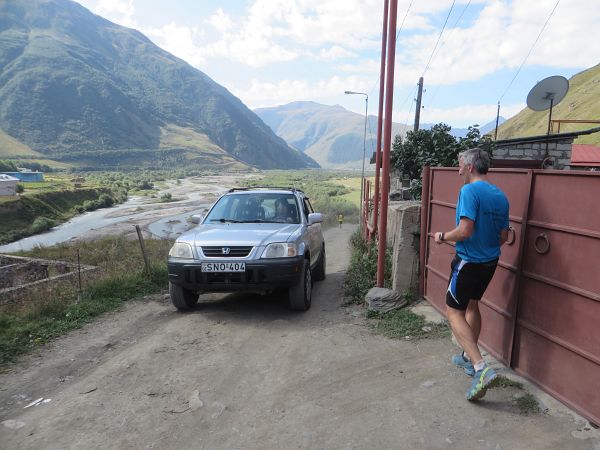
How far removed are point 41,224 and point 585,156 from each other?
173 ft

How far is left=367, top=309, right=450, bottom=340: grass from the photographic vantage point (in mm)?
4824

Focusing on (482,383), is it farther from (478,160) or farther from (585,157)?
(585,157)

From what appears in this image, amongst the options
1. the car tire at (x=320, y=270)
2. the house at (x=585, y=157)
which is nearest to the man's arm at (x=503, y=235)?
the car tire at (x=320, y=270)

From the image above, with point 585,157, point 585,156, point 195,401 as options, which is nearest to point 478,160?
point 195,401

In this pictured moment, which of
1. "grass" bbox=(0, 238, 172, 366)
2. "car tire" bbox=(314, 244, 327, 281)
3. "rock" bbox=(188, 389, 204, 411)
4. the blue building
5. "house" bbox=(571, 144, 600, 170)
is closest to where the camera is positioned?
"rock" bbox=(188, 389, 204, 411)

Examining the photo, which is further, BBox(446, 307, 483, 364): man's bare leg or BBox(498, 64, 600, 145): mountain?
BBox(498, 64, 600, 145): mountain

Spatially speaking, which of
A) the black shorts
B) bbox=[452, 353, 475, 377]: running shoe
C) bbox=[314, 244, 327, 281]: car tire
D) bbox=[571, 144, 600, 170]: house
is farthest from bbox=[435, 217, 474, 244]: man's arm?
bbox=[571, 144, 600, 170]: house

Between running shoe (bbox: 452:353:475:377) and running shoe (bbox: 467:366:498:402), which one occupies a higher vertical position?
running shoe (bbox: 467:366:498:402)

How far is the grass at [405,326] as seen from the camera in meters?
4.82

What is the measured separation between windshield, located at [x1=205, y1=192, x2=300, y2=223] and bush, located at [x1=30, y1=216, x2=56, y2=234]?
50347 mm

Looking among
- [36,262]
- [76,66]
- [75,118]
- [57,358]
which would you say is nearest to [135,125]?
[75,118]

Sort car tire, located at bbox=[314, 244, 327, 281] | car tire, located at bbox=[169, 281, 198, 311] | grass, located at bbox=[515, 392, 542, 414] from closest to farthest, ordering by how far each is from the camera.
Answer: grass, located at bbox=[515, 392, 542, 414] < car tire, located at bbox=[169, 281, 198, 311] < car tire, located at bbox=[314, 244, 327, 281]

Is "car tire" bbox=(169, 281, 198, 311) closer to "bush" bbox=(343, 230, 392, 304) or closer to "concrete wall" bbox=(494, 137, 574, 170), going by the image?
"bush" bbox=(343, 230, 392, 304)

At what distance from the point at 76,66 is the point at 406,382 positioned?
207588mm
